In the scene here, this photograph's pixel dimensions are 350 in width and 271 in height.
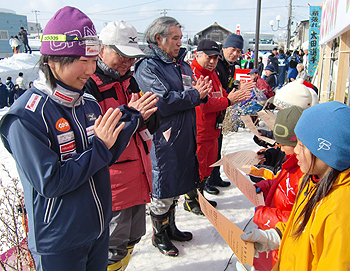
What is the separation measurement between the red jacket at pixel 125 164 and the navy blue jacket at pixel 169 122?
48 centimetres

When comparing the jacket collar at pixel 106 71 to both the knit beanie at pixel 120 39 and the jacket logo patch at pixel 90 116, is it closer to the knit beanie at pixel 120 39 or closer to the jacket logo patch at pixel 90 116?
the knit beanie at pixel 120 39

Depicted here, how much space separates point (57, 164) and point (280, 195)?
1414 millimetres

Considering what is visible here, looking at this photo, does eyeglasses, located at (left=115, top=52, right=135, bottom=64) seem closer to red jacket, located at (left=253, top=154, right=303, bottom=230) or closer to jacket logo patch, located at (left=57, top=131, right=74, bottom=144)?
jacket logo patch, located at (left=57, top=131, right=74, bottom=144)

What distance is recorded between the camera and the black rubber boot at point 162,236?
2.65 meters

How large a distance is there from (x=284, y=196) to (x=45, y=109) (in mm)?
1518

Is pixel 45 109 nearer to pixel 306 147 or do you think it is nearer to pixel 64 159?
pixel 64 159

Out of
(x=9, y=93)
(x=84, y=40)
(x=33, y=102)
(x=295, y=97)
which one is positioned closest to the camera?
(x=33, y=102)

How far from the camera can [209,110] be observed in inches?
124

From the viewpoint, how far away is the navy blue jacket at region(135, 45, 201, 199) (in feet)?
8.05

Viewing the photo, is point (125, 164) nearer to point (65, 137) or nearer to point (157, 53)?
point (65, 137)

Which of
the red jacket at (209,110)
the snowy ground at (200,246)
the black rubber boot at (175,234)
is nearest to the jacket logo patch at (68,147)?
the snowy ground at (200,246)

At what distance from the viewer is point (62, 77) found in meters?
1.32

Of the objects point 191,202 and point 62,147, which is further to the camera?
point 191,202

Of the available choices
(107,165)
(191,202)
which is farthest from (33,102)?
(191,202)
